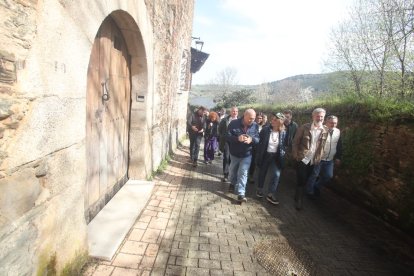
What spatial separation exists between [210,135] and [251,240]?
182 inches

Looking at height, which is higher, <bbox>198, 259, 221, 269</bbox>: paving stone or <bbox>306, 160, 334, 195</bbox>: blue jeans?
<bbox>306, 160, 334, 195</bbox>: blue jeans

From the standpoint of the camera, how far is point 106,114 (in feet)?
12.6

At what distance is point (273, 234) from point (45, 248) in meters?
2.85

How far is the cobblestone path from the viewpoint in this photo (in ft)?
10.0

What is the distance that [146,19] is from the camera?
4.49 meters

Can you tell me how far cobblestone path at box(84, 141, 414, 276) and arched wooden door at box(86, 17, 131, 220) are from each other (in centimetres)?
71

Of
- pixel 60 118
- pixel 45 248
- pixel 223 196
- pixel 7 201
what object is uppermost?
pixel 60 118

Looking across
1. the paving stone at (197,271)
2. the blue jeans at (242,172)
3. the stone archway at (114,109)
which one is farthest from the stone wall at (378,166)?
the stone archway at (114,109)

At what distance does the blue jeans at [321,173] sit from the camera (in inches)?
207

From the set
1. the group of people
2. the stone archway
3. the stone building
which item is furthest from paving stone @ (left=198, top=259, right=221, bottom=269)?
the group of people

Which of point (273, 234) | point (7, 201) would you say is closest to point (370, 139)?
point (273, 234)

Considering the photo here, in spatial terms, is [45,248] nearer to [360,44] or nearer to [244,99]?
[360,44]

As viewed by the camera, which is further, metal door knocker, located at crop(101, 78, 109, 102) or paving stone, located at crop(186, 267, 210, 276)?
metal door knocker, located at crop(101, 78, 109, 102)

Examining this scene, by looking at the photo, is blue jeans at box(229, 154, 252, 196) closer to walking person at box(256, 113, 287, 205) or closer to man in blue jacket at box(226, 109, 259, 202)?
man in blue jacket at box(226, 109, 259, 202)
